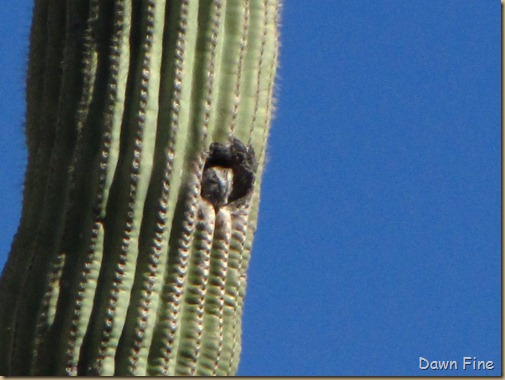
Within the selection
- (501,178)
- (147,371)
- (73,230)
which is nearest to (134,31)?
(73,230)

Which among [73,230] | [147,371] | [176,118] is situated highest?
[176,118]

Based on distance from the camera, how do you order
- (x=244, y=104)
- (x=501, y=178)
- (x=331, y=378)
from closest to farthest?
(x=331, y=378), (x=244, y=104), (x=501, y=178)

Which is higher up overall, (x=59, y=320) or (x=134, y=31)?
(x=134, y=31)

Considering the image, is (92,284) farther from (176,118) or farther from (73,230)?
(176,118)

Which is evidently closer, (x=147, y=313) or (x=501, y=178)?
(x=147, y=313)

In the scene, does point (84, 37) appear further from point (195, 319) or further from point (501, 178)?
point (501, 178)

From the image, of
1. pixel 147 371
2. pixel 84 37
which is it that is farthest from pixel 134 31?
pixel 147 371

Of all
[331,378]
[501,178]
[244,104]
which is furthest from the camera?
[501,178]
